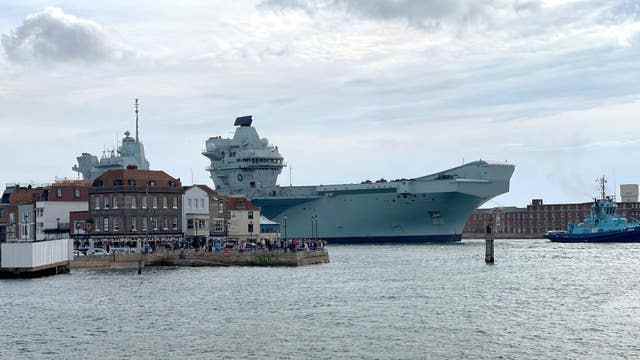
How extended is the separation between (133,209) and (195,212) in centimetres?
872

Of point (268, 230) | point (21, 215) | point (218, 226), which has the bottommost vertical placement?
point (268, 230)

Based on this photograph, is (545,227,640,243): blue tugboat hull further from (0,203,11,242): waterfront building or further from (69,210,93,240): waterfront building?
(0,203,11,242): waterfront building

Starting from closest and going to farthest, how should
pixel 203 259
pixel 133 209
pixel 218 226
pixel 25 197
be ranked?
pixel 203 259
pixel 133 209
pixel 25 197
pixel 218 226

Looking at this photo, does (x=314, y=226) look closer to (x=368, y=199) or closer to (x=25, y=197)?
(x=368, y=199)

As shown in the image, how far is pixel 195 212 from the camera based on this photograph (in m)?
110

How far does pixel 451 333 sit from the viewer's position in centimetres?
4716

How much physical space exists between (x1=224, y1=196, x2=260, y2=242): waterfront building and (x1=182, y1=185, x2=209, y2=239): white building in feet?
22.9

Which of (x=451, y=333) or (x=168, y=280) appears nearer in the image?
(x=451, y=333)

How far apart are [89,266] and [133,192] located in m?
14.7

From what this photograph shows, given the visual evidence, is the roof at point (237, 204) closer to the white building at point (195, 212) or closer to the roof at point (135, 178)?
the white building at point (195, 212)

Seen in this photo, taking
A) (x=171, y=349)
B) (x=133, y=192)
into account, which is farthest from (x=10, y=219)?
(x=171, y=349)

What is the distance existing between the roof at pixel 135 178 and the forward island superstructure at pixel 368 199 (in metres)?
40.2

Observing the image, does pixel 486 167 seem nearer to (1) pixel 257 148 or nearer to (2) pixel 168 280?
(1) pixel 257 148

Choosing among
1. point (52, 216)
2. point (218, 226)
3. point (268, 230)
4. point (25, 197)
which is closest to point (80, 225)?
point (52, 216)
